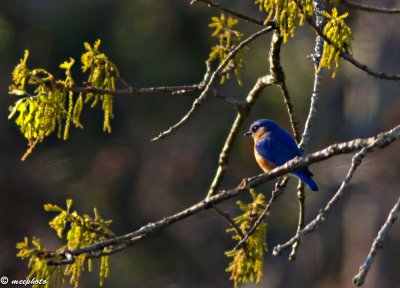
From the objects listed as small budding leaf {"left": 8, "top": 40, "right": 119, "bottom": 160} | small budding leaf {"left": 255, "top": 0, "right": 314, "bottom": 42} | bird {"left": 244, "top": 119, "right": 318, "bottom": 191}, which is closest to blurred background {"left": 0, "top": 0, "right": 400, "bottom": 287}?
bird {"left": 244, "top": 119, "right": 318, "bottom": 191}

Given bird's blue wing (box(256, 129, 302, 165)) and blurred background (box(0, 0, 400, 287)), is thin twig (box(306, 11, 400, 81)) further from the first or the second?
blurred background (box(0, 0, 400, 287))

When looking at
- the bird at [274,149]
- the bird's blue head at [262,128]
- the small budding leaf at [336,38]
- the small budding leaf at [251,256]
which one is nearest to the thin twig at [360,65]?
the small budding leaf at [336,38]

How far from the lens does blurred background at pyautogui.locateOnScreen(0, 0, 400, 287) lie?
38.1 ft

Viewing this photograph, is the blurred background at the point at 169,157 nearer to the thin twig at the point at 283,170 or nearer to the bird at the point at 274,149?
the bird at the point at 274,149

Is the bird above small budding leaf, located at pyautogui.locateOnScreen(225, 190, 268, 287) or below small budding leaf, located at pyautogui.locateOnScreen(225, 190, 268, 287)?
above

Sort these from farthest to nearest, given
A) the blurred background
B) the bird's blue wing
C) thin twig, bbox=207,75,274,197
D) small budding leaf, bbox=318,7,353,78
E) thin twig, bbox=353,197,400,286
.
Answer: the blurred background
the bird's blue wing
thin twig, bbox=207,75,274,197
small budding leaf, bbox=318,7,353,78
thin twig, bbox=353,197,400,286

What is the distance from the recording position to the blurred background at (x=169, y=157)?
11602 millimetres

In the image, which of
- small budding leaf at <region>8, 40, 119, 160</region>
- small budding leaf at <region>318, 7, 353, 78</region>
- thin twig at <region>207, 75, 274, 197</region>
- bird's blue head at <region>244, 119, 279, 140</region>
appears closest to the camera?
small budding leaf at <region>318, 7, 353, 78</region>

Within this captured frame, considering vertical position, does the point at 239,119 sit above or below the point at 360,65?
below

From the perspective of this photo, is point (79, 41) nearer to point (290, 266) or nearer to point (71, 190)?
point (71, 190)

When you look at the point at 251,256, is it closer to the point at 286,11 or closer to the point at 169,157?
the point at 286,11

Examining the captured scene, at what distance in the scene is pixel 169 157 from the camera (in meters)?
12.6

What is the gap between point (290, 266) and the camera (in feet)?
43.7

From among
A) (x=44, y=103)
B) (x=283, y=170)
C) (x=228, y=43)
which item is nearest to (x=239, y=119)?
(x=228, y=43)
